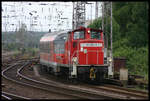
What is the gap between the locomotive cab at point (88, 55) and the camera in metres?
14.4

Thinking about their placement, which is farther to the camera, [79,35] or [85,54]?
[79,35]

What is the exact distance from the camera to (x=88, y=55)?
1462 cm

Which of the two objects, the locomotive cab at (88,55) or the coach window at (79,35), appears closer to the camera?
the locomotive cab at (88,55)

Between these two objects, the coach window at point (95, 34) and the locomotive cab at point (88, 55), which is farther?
the coach window at point (95, 34)

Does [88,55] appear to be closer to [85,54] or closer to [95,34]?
[85,54]

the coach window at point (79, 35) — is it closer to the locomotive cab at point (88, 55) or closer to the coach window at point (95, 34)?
the locomotive cab at point (88, 55)

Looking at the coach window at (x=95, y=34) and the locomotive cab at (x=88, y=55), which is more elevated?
the coach window at (x=95, y=34)

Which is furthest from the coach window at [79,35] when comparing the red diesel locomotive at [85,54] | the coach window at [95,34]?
the coach window at [95,34]

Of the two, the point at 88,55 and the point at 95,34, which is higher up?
the point at 95,34

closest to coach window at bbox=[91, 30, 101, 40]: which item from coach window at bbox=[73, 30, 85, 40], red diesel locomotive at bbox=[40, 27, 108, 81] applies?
red diesel locomotive at bbox=[40, 27, 108, 81]

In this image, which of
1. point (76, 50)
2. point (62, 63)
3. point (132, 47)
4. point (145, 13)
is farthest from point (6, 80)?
point (145, 13)

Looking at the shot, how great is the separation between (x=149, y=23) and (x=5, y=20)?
85.2ft

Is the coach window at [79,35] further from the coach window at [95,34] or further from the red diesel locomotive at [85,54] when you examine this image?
the coach window at [95,34]

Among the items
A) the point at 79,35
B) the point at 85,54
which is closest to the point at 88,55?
the point at 85,54
